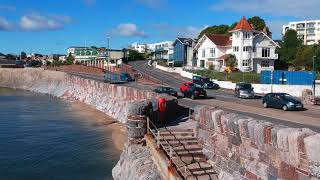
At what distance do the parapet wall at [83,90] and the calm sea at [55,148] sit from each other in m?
3.55

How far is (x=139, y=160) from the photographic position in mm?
23281

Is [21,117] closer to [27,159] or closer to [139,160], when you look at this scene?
[27,159]

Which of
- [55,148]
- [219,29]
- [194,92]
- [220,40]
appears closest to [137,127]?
[55,148]

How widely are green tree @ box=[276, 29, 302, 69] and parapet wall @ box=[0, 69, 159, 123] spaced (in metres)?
46.1

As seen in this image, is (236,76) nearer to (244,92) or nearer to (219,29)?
(244,92)

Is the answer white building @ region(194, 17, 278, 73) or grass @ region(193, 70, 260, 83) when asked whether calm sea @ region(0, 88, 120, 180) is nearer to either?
grass @ region(193, 70, 260, 83)

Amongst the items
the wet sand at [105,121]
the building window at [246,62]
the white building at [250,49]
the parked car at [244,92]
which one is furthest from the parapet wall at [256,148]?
the white building at [250,49]

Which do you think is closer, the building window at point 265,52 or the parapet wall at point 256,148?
the parapet wall at point 256,148

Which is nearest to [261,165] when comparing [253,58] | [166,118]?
[166,118]

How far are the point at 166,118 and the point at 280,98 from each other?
56.3 feet

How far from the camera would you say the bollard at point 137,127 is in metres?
25.1

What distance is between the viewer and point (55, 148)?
37.1 m

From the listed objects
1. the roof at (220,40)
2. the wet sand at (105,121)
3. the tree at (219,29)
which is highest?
→ the tree at (219,29)

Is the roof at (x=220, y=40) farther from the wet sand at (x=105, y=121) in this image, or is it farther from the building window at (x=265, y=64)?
the wet sand at (x=105, y=121)
